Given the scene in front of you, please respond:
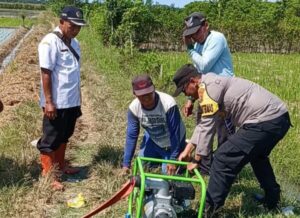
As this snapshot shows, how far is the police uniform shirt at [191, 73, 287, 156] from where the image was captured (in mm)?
3135

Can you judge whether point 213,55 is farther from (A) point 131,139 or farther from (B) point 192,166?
(B) point 192,166

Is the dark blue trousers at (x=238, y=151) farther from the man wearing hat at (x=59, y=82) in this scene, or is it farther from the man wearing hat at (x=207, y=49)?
the man wearing hat at (x=59, y=82)

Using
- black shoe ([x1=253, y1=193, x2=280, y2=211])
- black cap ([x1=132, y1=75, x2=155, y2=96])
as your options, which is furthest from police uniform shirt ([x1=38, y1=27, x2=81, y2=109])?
black shoe ([x1=253, y1=193, x2=280, y2=211])

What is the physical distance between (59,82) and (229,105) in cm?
164

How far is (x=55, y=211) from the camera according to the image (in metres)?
3.70

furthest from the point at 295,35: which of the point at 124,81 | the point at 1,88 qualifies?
the point at 1,88

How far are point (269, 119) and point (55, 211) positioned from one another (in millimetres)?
1898

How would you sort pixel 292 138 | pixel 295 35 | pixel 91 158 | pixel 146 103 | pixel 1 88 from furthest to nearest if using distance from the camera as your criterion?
pixel 295 35, pixel 1 88, pixel 292 138, pixel 91 158, pixel 146 103

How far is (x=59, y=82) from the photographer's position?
160 inches

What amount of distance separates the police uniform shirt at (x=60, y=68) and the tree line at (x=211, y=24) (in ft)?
33.1

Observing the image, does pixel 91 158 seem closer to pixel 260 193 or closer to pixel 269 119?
pixel 260 193

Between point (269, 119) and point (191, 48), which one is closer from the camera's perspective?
point (269, 119)

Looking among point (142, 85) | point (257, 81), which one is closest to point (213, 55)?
point (142, 85)

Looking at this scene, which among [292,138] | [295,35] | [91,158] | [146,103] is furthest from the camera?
[295,35]
